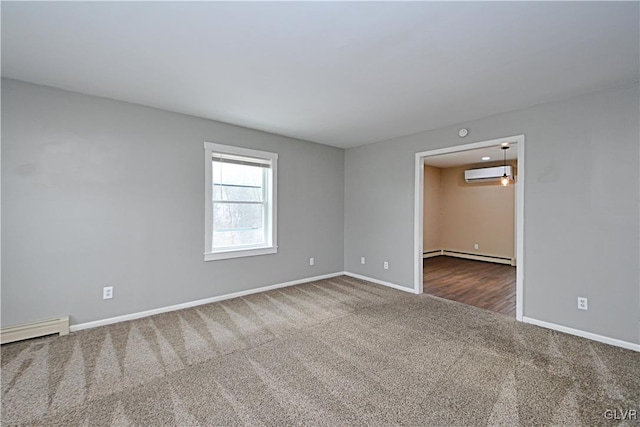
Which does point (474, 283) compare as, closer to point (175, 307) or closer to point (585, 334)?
point (585, 334)

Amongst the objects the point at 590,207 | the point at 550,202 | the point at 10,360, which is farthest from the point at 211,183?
the point at 590,207

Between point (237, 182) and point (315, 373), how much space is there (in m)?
2.89

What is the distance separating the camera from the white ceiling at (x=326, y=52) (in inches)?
70.2

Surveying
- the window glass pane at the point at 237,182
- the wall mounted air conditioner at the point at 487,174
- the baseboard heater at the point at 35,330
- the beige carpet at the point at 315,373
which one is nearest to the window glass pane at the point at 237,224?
the window glass pane at the point at 237,182

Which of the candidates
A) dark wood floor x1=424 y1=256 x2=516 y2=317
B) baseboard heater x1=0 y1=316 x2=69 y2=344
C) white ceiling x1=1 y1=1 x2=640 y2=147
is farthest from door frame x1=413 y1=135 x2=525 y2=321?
baseboard heater x1=0 y1=316 x2=69 y2=344

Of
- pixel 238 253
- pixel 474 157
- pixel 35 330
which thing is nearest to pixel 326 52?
pixel 238 253

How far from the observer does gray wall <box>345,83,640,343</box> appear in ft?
8.99

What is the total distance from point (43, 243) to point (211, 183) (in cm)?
180

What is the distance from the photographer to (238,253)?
4180 millimetres

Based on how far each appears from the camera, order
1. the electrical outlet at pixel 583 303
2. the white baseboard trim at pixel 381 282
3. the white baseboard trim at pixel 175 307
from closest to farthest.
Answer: the electrical outlet at pixel 583 303
the white baseboard trim at pixel 175 307
the white baseboard trim at pixel 381 282

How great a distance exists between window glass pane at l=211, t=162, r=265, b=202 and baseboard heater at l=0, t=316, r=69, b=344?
2.07 metres

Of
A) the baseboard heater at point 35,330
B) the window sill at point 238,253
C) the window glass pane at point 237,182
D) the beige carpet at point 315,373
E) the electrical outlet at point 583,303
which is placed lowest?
the beige carpet at point 315,373

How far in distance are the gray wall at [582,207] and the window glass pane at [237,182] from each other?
309 cm

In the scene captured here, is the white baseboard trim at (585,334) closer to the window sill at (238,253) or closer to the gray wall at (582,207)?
the gray wall at (582,207)
